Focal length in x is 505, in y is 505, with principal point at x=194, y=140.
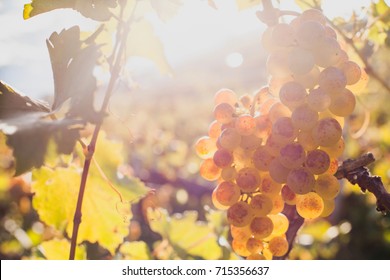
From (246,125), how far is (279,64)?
0.32ft

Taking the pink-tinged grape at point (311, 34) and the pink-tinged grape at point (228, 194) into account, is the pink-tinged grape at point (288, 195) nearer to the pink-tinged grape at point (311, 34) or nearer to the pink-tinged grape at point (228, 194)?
the pink-tinged grape at point (228, 194)

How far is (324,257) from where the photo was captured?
2336mm

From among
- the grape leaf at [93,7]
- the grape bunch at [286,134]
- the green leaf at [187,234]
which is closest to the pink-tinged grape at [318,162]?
the grape bunch at [286,134]

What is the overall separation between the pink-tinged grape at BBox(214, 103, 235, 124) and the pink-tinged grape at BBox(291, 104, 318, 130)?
116 millimetres

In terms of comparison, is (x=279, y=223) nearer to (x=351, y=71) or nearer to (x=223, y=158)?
(x=223, y=158)

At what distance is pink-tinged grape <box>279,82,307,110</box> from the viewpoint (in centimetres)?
69

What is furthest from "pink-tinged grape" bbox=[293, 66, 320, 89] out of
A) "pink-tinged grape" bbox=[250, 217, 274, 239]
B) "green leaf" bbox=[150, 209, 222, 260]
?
"green leaf" bbox=[150, 209, 222, 260]

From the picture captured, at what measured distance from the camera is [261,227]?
30.4 inches

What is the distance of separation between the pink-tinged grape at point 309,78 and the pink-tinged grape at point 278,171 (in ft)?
0.38

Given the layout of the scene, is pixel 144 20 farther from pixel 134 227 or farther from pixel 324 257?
pixel 324 257

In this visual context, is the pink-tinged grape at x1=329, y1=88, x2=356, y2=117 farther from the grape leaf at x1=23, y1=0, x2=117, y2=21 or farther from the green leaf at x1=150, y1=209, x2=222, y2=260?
the green leaf at x1=150, y1=209, x2=222, y2=260

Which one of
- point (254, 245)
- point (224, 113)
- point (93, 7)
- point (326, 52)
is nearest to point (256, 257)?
point (254, 245)

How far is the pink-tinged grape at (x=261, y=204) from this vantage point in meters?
0.76
